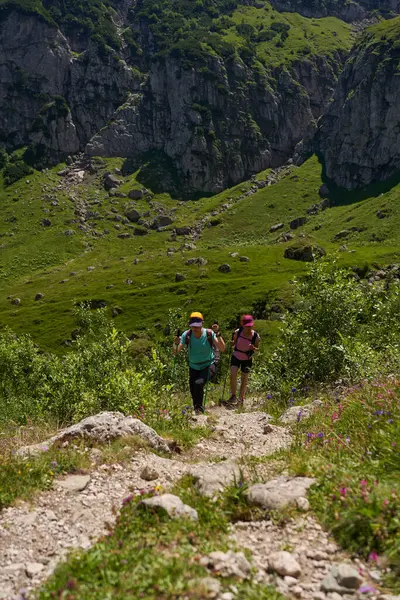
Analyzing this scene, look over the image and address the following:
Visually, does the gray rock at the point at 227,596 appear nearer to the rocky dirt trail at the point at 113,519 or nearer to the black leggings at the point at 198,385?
the rocky dirt trail at the point at 113,519

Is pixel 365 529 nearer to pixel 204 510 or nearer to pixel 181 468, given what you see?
pixel 204 510

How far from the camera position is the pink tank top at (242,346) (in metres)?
16.0

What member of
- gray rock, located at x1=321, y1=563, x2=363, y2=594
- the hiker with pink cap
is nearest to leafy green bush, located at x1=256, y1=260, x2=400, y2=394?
the hiker with pink cap

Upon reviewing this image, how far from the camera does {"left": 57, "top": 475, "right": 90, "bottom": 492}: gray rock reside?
7059mm

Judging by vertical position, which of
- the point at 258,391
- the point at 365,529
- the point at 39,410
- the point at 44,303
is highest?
the point at 365,529

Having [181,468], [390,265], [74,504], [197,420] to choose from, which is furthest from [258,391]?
[390,265]

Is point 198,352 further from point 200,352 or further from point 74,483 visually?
point 74,483

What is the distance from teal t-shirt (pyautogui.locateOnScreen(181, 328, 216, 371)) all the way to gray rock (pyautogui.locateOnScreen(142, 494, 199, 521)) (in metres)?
8.84

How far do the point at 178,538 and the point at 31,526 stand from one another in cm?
240

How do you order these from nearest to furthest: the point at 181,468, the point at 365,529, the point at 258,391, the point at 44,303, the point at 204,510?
the point at 365,529, the point at 204,510, the point at 181,468, the point at 258,391, the point at 44,303

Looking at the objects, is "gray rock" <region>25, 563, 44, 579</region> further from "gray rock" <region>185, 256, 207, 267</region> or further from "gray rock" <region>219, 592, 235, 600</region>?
"gray rock" <region>185, 256, 207, 267</region>

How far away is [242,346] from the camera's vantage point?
16109 millimetres

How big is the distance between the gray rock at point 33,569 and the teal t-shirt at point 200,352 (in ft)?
32.6

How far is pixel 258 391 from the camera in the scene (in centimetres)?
2002
